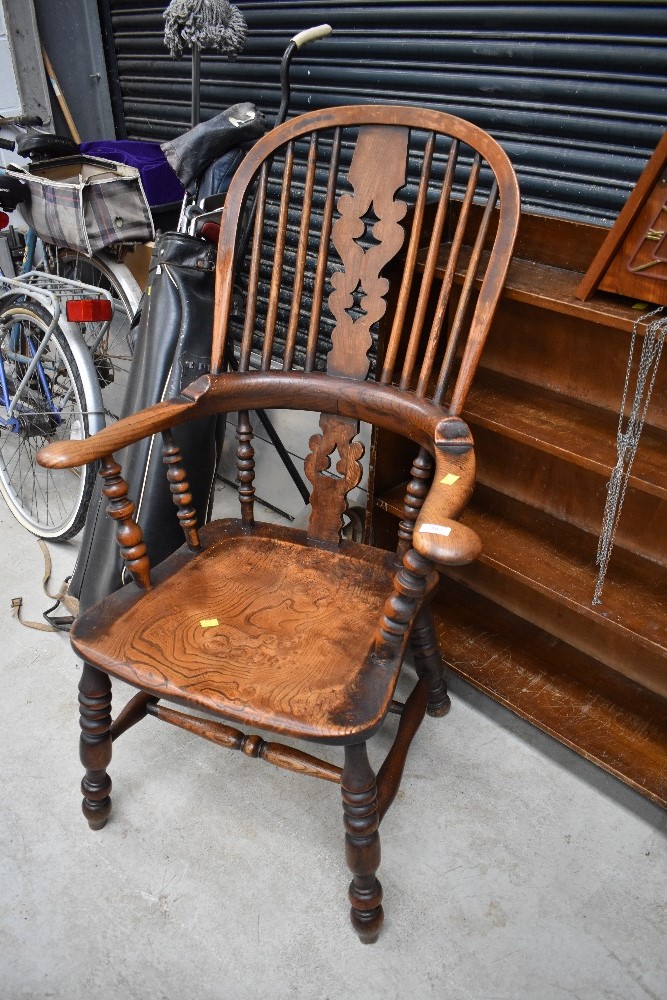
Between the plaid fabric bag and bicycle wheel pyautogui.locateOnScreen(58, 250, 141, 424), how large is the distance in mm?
178

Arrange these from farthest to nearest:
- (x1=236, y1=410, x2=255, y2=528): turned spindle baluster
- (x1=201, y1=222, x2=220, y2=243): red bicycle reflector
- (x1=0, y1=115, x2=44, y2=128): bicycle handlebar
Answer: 1. (x1=0, y1=115, x2=44, y2=128): bicycle handlebar
2. (x1=201, y1=222, x2=220, y2=243): red bicycle reflector
3. (x1=236, y1=410, x2=255, y2=528): turned spindle baluster

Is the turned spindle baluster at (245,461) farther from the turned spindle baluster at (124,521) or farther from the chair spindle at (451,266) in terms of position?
the chair spindle at (451,266)

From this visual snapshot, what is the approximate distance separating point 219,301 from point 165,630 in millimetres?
660

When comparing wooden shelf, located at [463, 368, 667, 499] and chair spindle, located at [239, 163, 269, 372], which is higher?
chair spindle, located at [239, 163, 269, 372]

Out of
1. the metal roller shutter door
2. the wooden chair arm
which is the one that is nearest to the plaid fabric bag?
the metal roller shutter door

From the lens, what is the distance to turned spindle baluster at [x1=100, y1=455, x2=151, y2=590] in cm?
123

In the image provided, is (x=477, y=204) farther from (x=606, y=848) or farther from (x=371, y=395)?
(x=606, y=848)

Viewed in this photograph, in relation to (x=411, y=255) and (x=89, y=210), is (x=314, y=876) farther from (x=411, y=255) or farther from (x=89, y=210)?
(x=89, y=210)

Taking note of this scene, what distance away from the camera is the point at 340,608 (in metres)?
1.33

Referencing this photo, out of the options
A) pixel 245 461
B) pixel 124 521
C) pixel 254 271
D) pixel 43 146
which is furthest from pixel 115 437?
pixel 43 146

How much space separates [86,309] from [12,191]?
20.6 inches

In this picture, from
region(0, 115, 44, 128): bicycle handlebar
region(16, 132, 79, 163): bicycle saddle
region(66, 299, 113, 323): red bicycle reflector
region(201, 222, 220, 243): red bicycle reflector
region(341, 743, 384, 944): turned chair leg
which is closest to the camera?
region(341, 743, 384, 944): turned chair leg

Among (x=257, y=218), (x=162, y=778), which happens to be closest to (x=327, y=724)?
(x=162, y=778)

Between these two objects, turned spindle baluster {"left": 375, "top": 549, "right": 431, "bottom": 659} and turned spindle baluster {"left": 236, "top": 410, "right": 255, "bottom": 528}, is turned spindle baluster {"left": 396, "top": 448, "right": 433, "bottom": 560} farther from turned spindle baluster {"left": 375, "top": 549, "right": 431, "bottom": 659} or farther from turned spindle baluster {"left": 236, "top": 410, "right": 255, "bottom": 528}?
turned spindle baluster {"left": 236, "top": 410, "right": 255, "bottom": 528}
